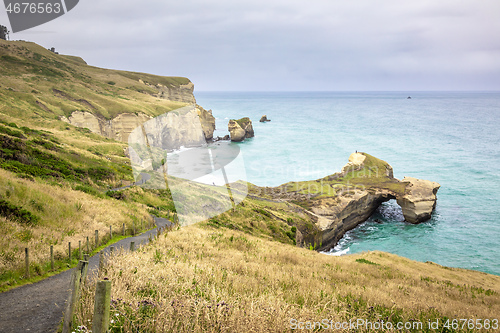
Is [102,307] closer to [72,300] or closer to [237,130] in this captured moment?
[72,300]

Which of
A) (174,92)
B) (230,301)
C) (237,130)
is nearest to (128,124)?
(237,130)

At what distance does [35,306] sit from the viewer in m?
8.29

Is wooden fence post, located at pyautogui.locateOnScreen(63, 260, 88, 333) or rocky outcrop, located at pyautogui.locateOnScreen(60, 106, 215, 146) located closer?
wooden fence post, located at pyautogui.locateOnScreen(63, 260, 88, 333)

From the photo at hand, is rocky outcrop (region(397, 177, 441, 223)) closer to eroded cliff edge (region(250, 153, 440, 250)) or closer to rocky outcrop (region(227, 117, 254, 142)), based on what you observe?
eroded cliff edge (region(250, 153, 440, 250))

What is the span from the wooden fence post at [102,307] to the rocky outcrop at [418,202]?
47.1m

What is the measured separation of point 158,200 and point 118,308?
A: 89.4 feet

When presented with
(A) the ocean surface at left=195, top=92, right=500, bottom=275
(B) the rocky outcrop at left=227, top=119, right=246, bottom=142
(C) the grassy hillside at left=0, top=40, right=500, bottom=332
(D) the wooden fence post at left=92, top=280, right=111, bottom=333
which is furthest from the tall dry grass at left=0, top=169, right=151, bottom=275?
(B) the rocky outcrop at left=227, top=119, right=246, bottom=142

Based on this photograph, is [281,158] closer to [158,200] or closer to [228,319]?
[158,200]

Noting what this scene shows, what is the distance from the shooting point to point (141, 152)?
49562 millimetres

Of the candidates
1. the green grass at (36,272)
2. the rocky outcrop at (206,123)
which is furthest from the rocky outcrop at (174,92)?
the green grass at (36,272)

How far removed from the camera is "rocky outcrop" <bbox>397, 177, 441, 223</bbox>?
44406mm

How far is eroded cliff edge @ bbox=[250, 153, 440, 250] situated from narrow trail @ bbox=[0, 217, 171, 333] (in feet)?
93.6

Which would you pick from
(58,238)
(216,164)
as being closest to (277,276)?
(216,164)

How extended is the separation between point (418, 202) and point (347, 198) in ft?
34.7
